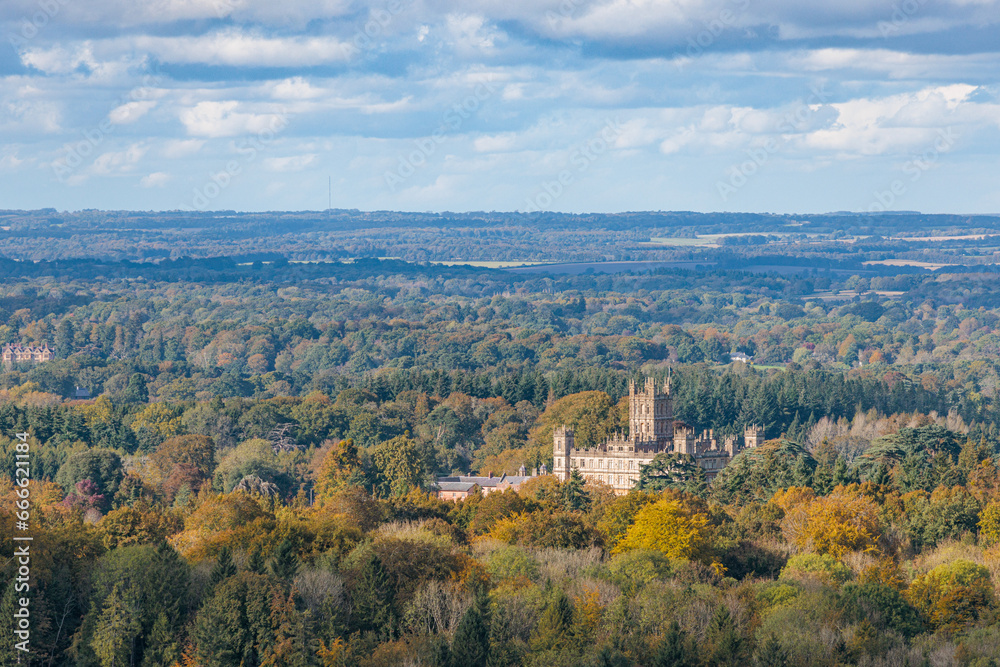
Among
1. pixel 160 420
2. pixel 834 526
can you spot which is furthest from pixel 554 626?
pixel 160 420

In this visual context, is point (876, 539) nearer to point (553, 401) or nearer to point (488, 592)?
point (488, 592)

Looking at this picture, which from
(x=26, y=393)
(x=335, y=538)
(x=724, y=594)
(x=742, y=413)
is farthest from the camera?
(x=26, y=393)

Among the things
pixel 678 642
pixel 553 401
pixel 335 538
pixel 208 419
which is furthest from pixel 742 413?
pixel 678 642

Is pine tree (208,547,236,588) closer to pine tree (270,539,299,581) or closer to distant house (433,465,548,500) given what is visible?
pine tree (270,539,299,581)

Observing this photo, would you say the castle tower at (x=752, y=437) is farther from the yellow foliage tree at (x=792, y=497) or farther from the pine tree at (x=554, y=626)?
the pine tree at (x=554, y=626)

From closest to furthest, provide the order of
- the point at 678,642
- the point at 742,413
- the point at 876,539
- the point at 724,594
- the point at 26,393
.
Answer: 1. the point at 678,642
2. the point at 724,594
3. the point at 876,539
4. the point at 742,413
5. the point at 26,393

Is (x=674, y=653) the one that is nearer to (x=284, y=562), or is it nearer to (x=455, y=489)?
(x=284, y=562)

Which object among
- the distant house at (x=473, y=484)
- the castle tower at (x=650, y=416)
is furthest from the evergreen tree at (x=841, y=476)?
the distant house at (x=473, y=484)
